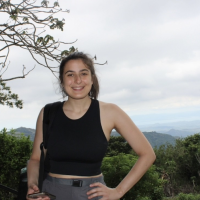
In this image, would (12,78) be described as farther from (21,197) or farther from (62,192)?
(62,192)

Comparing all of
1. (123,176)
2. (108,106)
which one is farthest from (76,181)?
(123,176)

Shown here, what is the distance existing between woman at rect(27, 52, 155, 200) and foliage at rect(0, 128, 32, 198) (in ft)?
10.1

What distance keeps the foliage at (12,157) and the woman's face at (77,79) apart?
317 cm

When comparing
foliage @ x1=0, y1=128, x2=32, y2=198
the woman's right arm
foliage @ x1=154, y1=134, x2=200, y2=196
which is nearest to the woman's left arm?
the woman's right arm

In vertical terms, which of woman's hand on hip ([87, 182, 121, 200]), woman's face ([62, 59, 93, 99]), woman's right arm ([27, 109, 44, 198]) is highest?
woman's face ([62, 59, 93, 99])

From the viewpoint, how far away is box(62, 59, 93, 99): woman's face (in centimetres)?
171

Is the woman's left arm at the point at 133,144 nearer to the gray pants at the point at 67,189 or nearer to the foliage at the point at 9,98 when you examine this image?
the gray pants at the point at 67,189

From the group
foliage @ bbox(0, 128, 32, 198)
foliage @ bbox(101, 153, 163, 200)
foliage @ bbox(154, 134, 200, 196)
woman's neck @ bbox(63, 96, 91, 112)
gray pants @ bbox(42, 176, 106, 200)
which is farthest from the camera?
foliage @ bbox(154, 134, 200, 196)

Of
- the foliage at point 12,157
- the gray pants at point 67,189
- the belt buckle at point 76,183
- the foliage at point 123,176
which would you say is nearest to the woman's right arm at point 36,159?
the gray pants at point 67,189

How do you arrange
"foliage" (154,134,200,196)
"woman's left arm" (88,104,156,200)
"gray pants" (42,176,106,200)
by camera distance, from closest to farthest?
"gray pants" (42,176,106,200)
"woman's left arm" (88,104,156,200)
"foliage" (154,134,200,196)

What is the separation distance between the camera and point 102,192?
1.57 m

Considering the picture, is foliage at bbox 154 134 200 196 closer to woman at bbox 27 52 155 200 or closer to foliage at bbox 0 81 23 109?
foliage at bbox 0 81 23 109

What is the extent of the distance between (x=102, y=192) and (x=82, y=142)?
0.91 ft

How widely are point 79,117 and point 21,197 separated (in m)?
0.59
